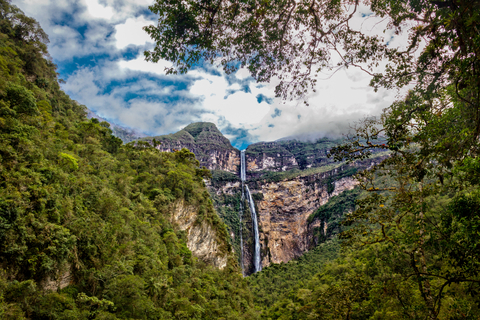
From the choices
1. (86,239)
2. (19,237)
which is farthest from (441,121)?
(86,239)

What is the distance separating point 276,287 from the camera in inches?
1421

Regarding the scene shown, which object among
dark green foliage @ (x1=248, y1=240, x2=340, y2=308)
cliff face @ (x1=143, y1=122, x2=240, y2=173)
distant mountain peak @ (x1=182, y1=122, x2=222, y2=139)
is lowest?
dark green foliage @ (x1=248, y1=240, x2=340, y2=308)

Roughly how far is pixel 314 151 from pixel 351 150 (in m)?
140

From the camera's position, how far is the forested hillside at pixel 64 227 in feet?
19.1

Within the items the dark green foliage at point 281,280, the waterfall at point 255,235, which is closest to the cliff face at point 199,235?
the dark green foliage at point 281,280

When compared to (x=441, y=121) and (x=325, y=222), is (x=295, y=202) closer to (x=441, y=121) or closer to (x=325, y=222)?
(x=325, y=222)

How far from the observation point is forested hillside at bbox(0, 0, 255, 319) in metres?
5.82

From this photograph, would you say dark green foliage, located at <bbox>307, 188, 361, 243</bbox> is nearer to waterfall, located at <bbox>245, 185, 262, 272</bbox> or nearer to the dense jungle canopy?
waterfall, located at <bbox>245, 185, 262, 272</bbox>

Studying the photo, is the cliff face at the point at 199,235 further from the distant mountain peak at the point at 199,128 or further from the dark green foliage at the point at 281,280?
the distant mountain peak at the point at 199,128

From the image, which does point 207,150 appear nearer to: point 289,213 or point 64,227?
point 289,213

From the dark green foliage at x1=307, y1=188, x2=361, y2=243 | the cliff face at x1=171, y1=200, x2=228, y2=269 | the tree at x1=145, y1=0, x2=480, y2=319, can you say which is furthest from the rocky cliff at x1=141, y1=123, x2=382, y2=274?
the tree at x1=145, y1=0, x2=480, y2=319

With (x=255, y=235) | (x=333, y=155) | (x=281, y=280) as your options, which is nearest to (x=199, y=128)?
(x=255, y=235)

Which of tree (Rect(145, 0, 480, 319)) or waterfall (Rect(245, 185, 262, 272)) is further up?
tree (Rect(145, 0, 480, 319))

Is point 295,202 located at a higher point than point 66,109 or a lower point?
lower
